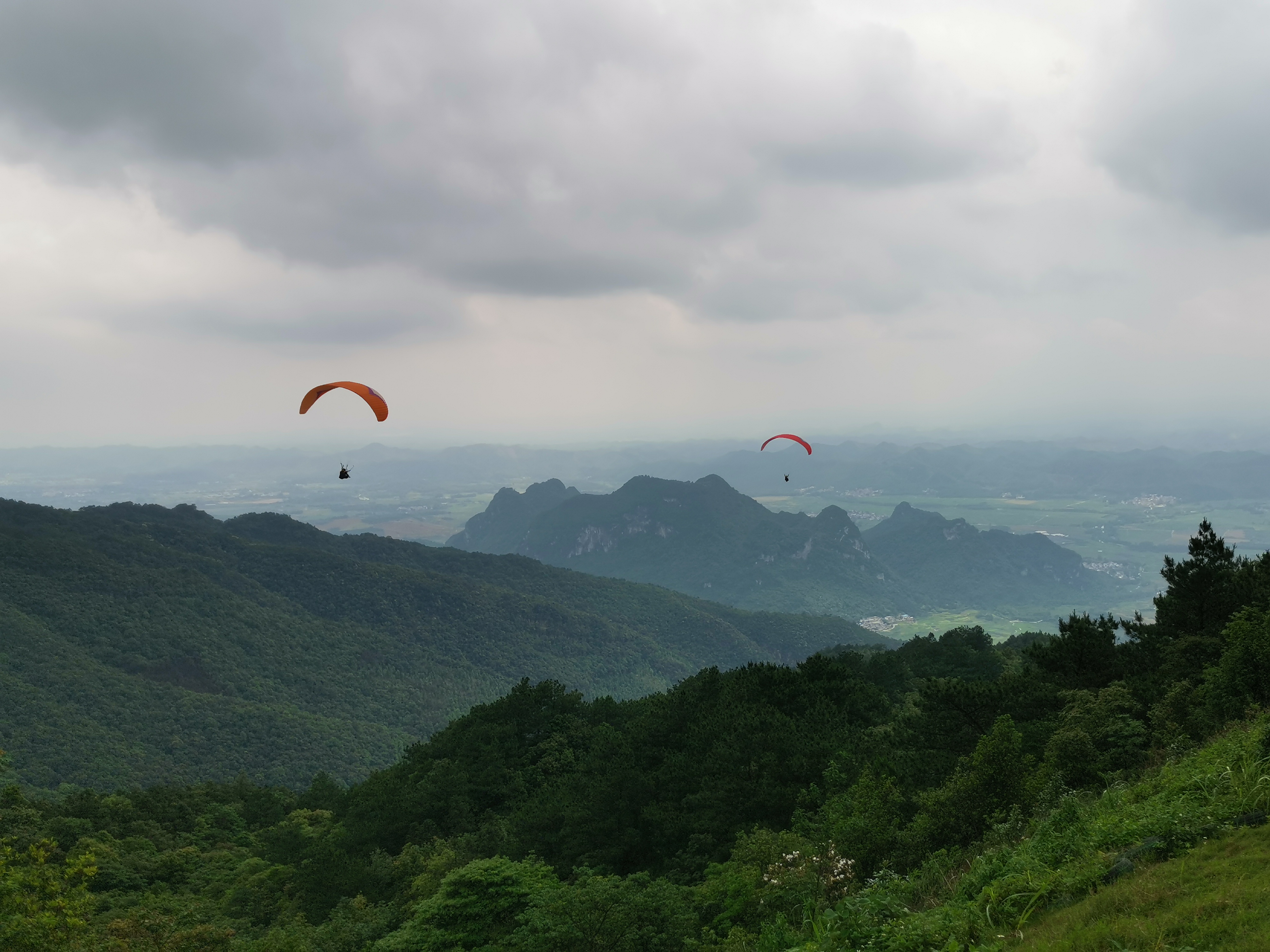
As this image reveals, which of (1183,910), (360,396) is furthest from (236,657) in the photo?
(1183,910)

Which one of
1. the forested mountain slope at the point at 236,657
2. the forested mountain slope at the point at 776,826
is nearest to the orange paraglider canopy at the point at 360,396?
the forested mountain slope at the point at 776,826

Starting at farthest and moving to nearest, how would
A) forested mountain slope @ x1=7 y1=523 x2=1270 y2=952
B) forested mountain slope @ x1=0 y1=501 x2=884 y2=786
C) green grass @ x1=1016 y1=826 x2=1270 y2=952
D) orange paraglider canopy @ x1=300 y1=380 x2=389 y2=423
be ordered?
forested mountain slope @ x1=0 y1=501 x2=884 y2=786, orange paraglider canopy @ x1=300 y1=380 x2=389 y2=423, forested mountain slope @ x1=7 y1=523 x2=1270 y2=952, green grass @ x1=1016 y1=826 x2=1270 y2=952

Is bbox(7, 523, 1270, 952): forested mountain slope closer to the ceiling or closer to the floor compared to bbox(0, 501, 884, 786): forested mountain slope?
closer to the ceiling

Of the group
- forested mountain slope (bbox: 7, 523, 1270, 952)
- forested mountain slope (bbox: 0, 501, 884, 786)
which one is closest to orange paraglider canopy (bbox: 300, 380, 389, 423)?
forested mountain slope (bbox: 7, 523, 1270, 952)

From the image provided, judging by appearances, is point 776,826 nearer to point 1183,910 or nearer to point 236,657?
point 1183,910

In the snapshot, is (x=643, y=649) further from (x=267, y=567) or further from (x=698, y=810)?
(x=698, y=810)

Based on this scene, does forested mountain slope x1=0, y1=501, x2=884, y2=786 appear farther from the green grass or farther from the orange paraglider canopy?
the green grass
